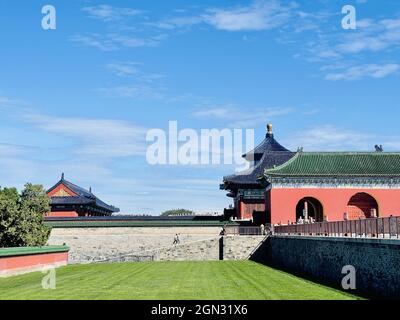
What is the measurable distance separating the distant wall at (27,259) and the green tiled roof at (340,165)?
1571cm

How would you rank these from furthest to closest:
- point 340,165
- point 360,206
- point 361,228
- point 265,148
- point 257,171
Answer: point 265,148 < point 257,171 < point 340,165 < point 360,206 < point 361,228

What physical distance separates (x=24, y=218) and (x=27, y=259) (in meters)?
10.6

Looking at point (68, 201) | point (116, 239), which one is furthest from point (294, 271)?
point (68, 201)

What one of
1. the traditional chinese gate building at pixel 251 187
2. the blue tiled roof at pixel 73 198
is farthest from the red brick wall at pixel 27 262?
the traditional chinese gate building at pixel 251 187

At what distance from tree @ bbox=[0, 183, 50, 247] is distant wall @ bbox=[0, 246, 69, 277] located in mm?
3662

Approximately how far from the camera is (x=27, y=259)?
26.5 metres

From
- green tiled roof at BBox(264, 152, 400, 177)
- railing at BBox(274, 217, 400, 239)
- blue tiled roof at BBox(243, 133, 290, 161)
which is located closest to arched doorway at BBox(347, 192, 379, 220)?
green tiled roof at BBox(264, 152, 400, 177)

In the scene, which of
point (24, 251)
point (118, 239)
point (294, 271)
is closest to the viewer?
point (294, 271)

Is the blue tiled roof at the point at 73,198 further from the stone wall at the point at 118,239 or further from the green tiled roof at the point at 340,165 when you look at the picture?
the green tiled roof at the point at 340,165

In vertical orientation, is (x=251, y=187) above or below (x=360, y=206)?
above

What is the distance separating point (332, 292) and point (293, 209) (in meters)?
24.6

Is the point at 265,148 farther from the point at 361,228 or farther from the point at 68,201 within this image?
the point at 361,228

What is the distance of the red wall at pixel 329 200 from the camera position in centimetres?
4059
